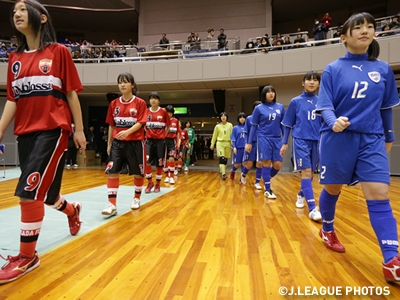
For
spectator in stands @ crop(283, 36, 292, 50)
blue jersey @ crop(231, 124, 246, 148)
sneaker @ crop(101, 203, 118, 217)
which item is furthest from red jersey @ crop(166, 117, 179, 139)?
spectator in stands @ crop(283, 36, 292, 50)

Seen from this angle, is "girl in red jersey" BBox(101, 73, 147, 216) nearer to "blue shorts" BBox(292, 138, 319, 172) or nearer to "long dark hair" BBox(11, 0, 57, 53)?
"long dark hair" BBox(11, 0, 57, 53)

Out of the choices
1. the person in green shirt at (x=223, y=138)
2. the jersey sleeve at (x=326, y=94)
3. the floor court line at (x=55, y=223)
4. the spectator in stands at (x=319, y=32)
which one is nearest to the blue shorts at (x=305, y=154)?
the jersey sleeve at (x=326, y=94)

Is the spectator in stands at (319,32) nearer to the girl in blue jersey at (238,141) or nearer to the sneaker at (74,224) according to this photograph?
the girl in blue jersey at (238,141)

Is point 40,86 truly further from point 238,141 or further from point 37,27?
point 238,141

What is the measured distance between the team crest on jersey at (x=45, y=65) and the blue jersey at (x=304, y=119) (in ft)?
8.91

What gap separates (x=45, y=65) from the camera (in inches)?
66.3

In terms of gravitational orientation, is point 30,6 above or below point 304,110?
above

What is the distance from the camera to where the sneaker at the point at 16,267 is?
1.50 metres

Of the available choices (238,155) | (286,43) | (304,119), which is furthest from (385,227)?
(286,43)

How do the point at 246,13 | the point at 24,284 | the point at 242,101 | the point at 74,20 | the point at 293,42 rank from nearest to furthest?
the point at 24,284 → the point at 293,42 → the point at 242,101 → the point at 246,13 → the point at 74,20

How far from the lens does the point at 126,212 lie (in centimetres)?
325

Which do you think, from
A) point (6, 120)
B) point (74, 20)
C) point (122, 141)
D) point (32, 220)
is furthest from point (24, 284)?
point (74, 20)

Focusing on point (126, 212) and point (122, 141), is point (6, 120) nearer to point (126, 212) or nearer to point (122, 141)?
point (122, 141)

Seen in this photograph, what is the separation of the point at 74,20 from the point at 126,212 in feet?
66.5
